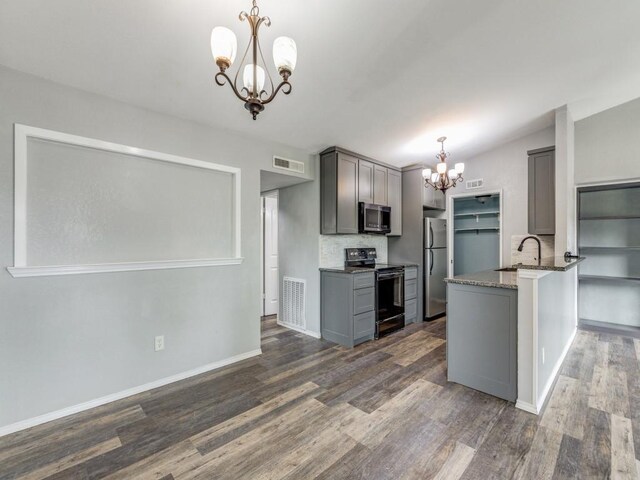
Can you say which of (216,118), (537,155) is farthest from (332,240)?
(537,155)

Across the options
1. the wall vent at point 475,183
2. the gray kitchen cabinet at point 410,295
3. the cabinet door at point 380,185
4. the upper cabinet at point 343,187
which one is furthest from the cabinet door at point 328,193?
the wall vent at point 475,183

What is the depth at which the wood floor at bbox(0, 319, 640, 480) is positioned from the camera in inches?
66.6

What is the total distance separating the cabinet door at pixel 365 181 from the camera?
13.8 feet

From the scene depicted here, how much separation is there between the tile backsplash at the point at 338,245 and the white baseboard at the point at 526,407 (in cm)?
251

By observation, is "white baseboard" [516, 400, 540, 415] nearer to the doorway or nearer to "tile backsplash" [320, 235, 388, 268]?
"tile backsplash" [320, 235, 388, 268]

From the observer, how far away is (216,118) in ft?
9.43

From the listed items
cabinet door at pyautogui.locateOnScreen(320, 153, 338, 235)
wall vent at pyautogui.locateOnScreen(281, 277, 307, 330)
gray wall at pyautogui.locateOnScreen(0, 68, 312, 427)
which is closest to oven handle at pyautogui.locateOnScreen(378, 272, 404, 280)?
cabinet door at pyautogui.locateOnScreen(320, 153, 338, 235)

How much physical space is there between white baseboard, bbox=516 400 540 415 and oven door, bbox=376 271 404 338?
1.82m

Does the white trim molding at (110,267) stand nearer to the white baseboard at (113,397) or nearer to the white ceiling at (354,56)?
the white baseboard at (113,397)

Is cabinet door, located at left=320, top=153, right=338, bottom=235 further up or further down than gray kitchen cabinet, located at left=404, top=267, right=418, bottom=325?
further up

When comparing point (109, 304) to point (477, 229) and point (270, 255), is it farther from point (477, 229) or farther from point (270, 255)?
point (477, 229)

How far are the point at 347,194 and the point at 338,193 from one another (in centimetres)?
19

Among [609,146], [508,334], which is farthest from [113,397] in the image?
[609,146]

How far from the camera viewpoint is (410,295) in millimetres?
4598
